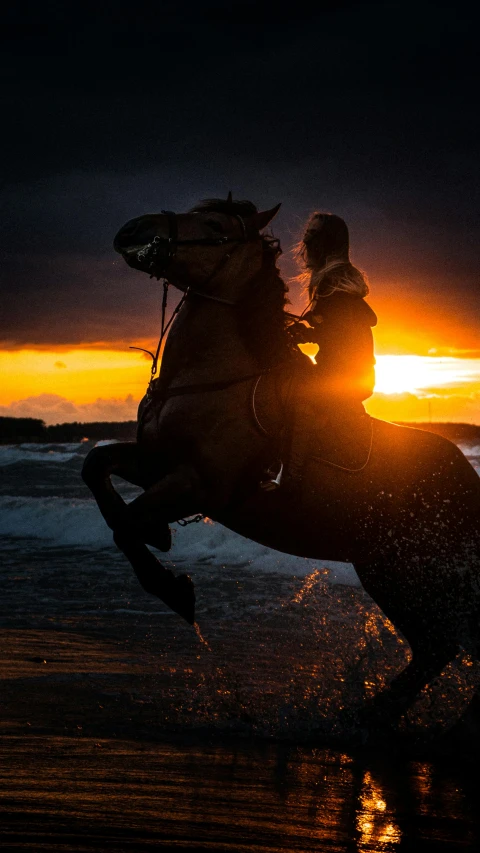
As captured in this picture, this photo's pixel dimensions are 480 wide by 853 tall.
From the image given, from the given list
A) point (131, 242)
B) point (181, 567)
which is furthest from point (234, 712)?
point (181, 567)

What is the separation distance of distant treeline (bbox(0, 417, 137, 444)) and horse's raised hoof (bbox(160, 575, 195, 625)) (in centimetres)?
4918

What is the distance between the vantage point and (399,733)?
18.2 feet

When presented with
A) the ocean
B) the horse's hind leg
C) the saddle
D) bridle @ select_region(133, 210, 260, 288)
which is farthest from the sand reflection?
bridle @ select_region(133, 210, 260, 288)

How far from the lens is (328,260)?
5.36 meters

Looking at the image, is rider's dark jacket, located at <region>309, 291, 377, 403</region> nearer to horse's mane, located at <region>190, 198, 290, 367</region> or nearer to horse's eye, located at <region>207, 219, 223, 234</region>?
horse's mane, located at <region>190, 198, 290, 367</region>

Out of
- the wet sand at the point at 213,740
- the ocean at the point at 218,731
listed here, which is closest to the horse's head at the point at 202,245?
the ocean at the point at 218,731

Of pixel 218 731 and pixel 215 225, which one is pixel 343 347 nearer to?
pixel 215 225

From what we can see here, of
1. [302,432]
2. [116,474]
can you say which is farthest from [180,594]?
[302,432]

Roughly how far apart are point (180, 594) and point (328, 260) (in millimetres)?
1976

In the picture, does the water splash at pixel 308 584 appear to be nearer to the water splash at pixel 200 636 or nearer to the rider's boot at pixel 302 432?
the water splash at pixel 200 636

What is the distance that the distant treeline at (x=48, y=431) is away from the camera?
55.1m

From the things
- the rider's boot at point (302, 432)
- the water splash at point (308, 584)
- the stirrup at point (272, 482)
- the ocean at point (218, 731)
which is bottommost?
the water splash at point (308, 584)

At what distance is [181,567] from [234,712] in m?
8.03

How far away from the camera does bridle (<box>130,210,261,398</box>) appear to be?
4840 millimetres
